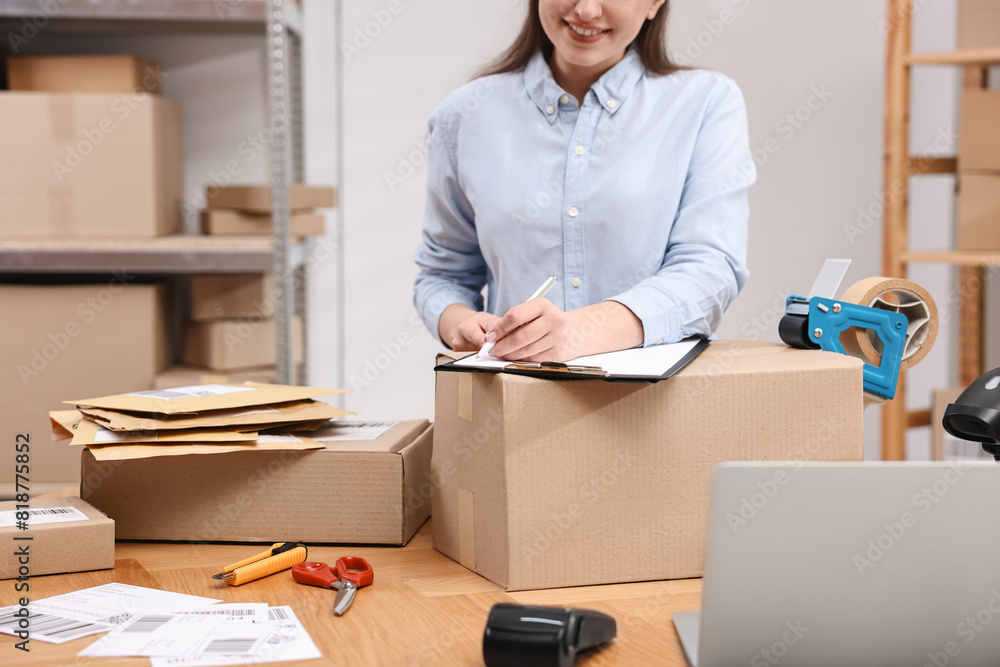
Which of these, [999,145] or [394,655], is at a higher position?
[999,145]

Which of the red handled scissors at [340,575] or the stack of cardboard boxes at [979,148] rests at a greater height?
the stack of cardboard boxes at [979,148]

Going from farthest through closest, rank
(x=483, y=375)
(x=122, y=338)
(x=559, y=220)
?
(x=122, y=338), (x=559, y=220), (x=483, y=375)

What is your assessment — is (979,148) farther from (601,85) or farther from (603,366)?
(603,366)

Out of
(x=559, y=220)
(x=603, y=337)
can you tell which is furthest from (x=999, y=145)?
(x=603, y=337)

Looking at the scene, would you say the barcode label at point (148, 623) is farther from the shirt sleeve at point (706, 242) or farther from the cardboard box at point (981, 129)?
the cardboard box at point (981, 129)

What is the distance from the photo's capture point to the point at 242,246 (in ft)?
6.57

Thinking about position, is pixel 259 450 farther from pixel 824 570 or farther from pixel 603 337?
pixel 824 570

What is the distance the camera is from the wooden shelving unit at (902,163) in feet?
7.14

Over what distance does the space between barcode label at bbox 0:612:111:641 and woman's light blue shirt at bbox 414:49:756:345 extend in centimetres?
66

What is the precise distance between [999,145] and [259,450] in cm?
203

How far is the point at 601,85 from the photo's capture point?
1.25 meters

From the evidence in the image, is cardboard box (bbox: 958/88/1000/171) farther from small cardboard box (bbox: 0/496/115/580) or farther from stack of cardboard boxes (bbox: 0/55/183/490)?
small cardboard box (bbox: 0/496/115/580)

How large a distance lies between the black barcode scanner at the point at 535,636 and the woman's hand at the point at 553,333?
10.8 inches

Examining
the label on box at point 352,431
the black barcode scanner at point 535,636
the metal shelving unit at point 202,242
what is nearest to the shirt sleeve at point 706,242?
the label on box at point 352,431
